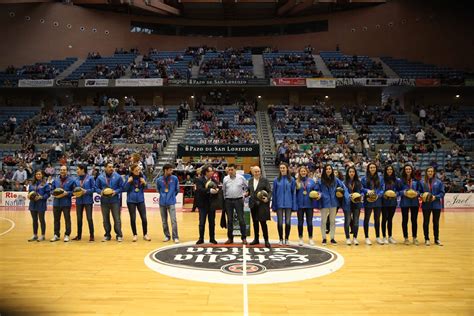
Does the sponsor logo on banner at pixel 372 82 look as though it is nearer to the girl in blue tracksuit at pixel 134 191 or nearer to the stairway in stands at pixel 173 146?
the stairway in stands at pixel 173 146

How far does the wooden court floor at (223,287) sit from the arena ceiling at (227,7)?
2593 cm

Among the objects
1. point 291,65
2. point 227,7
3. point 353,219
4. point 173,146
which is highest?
point 227,7

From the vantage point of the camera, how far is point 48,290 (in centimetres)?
523

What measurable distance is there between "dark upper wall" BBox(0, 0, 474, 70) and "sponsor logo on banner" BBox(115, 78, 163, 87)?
7.94 meters

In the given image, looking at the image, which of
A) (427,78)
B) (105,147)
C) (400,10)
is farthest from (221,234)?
(400,10)

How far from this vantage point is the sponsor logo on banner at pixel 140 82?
28.4m

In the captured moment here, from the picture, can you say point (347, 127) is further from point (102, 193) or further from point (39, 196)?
point (39, 196)

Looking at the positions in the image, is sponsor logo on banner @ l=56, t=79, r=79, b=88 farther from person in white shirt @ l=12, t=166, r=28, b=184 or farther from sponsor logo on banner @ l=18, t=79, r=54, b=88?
person in white shirt @ l=12, t=166, r=28, b=184

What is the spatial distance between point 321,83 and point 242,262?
23523 mm

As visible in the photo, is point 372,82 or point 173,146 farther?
point 372,82

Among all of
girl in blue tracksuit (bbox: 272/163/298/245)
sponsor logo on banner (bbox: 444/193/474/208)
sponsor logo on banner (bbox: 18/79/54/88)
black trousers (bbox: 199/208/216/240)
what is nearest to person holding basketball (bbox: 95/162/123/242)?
black trousers (bbox: 199/208/216/240)

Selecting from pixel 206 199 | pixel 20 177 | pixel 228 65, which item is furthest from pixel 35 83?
pixel 206 199

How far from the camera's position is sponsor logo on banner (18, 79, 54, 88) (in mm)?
28484

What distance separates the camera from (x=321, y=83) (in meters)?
28.3
